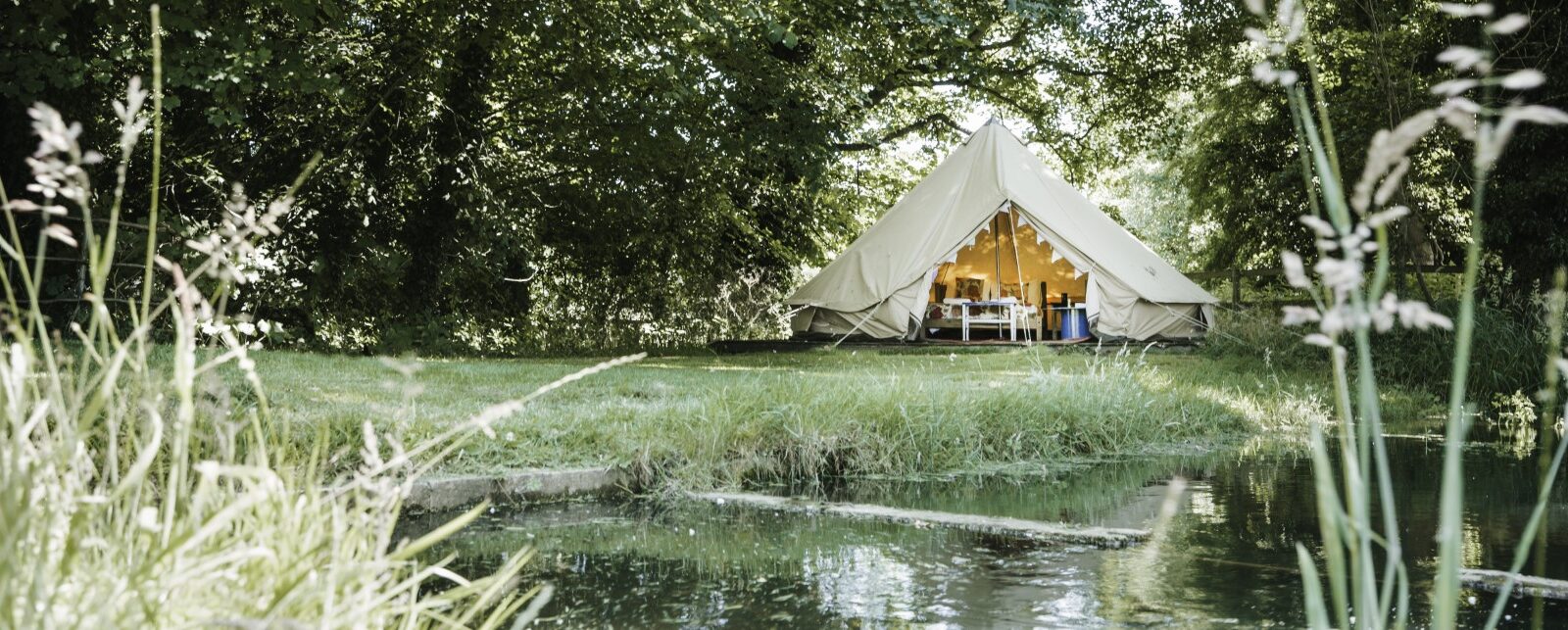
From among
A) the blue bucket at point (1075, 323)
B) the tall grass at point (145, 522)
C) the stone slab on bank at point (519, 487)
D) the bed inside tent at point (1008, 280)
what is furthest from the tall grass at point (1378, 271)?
the bed inside tent at point (1008, 280)

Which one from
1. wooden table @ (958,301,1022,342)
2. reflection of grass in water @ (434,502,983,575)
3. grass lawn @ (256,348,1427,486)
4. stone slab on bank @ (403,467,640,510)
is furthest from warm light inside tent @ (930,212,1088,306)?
reflection of grass in water @ (434,502,983,575)

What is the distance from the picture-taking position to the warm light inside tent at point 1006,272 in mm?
16109

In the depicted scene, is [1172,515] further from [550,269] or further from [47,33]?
[550,269]

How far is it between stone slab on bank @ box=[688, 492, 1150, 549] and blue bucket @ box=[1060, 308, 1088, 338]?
Answer: 9.67m

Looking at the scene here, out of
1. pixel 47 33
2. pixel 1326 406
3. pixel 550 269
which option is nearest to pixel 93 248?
pixel 47 33

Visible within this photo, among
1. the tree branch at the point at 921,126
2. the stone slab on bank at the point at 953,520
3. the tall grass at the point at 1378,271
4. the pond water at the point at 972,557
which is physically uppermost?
the tree branch at the point at 921,126

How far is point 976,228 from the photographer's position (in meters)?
12.6

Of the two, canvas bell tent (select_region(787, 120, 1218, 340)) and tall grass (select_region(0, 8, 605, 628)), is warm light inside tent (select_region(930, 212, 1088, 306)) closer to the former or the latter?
canvas bell tent (select_region(787, 120, 1218, 340))

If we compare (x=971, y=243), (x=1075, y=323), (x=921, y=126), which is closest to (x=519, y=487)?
(x=971, y=243)

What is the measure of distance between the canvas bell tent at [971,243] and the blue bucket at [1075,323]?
444mm

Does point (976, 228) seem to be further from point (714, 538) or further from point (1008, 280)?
point (714, 538)

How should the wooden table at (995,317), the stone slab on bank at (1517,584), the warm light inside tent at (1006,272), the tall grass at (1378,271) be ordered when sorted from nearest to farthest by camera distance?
the tall grass at (1378,271) → the stone slab on bank at (1517,584) → the wooden table at (995,317) → the warm light inside tent at (1006,272)

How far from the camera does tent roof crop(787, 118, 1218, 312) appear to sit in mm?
12484

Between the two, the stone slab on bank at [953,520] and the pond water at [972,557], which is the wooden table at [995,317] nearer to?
the pond water at [972,557]
